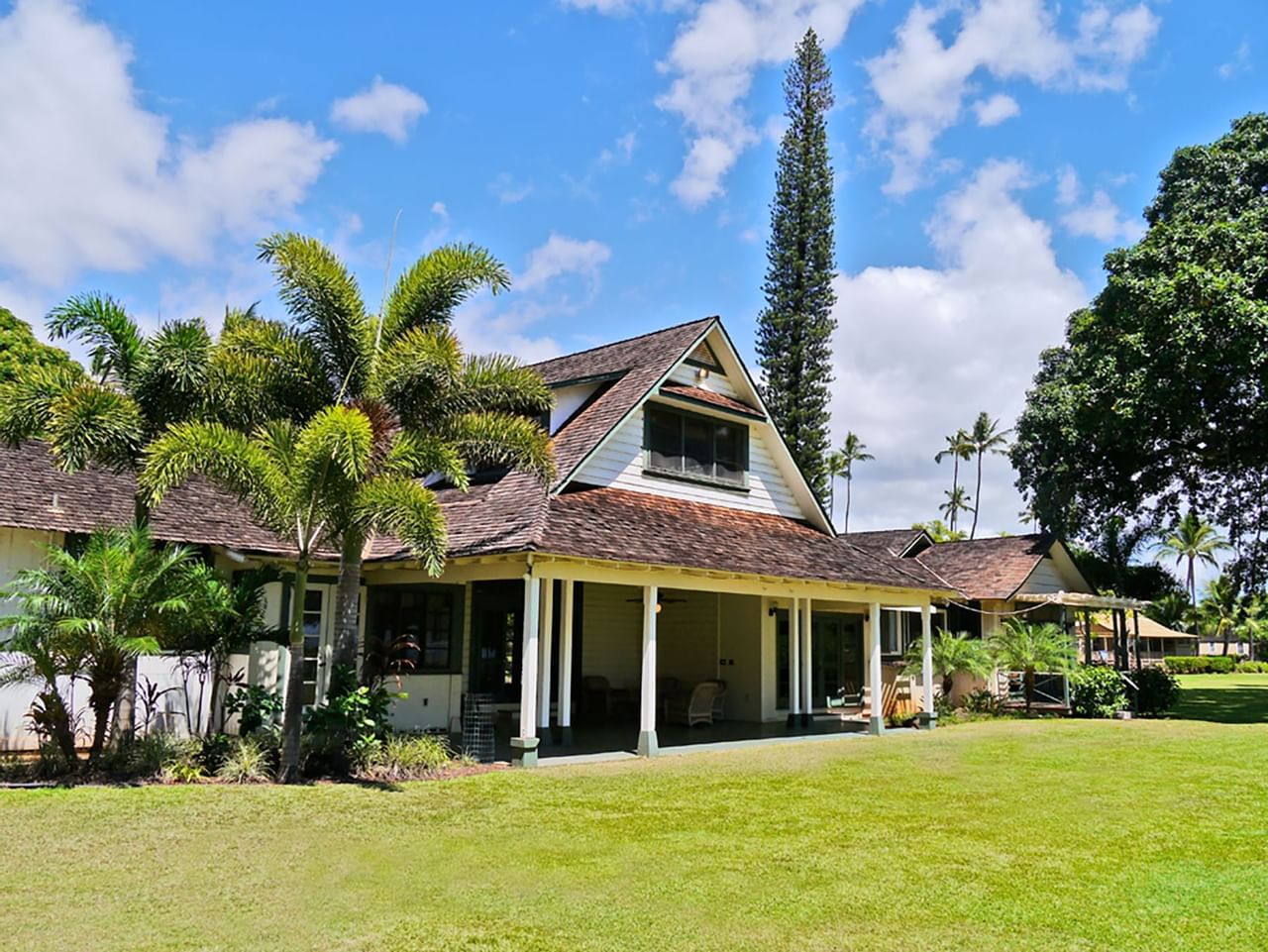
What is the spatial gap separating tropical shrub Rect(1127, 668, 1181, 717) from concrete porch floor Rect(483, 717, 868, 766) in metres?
7.36

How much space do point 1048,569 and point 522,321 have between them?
1775 centimetres

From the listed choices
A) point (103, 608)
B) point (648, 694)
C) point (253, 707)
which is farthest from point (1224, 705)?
point (103, 608)

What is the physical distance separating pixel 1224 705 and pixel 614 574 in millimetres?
21236

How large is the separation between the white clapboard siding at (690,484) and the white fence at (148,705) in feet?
21.0

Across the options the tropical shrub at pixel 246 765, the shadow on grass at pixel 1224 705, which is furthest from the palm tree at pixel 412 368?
the shadow on grass at pixel 1224 705

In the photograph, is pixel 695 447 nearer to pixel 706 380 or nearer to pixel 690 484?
pixel 690 484

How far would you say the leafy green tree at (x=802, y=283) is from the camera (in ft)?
128

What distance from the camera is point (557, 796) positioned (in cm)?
1097

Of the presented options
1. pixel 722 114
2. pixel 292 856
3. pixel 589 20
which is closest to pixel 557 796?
pixel 292 856

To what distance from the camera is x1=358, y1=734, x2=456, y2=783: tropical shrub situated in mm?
12109

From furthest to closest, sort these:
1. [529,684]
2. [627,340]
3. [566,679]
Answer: [627,340] → [566,679] → [529,684]

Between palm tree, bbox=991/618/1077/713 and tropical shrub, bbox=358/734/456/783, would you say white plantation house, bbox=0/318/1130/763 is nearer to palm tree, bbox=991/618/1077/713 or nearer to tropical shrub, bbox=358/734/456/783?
tropical shrub, bbox=358/734/456/783

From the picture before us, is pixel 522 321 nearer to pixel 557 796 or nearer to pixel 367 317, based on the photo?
pixel 367 317

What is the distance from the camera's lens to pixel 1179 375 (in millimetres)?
21609
